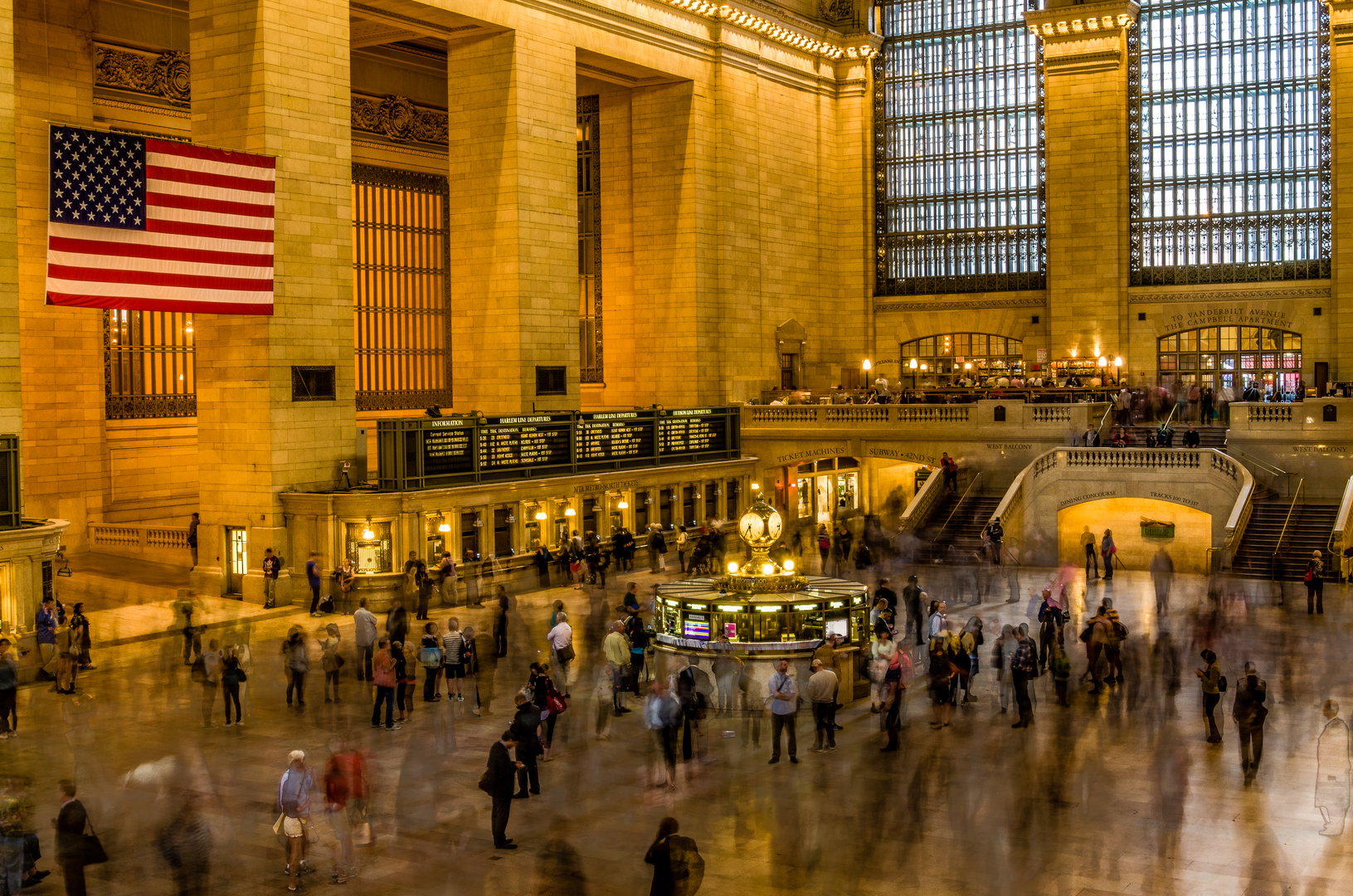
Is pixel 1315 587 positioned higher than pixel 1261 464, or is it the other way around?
pixel 1261 464

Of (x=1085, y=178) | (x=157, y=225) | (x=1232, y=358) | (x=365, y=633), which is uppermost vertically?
(x=1085, y=178)

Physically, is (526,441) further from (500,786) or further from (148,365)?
(500,786)

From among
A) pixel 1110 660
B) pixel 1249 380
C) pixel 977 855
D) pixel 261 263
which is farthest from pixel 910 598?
pixel 1249 380

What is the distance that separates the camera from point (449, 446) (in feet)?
99.3

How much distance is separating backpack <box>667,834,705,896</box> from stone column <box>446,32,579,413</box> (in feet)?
84.4

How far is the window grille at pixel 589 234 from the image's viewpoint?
4597cm

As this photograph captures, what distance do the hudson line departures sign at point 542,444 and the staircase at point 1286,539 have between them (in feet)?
46.6

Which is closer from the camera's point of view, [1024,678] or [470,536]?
[1024,678]

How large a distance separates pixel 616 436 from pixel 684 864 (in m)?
24.8

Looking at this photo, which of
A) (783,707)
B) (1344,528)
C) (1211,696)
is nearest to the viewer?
(783,707)

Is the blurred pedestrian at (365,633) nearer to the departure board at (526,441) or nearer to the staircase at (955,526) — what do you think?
the departure board at (526,441)

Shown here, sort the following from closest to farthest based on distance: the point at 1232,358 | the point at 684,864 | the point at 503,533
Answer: the point at 684,864, the point at 503,533, the point at 1232,358

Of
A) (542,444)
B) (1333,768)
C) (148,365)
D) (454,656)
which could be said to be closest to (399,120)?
(148,365)

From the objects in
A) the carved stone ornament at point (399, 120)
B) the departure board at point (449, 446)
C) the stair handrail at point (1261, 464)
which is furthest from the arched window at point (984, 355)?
the departure board at point (449, 446)
